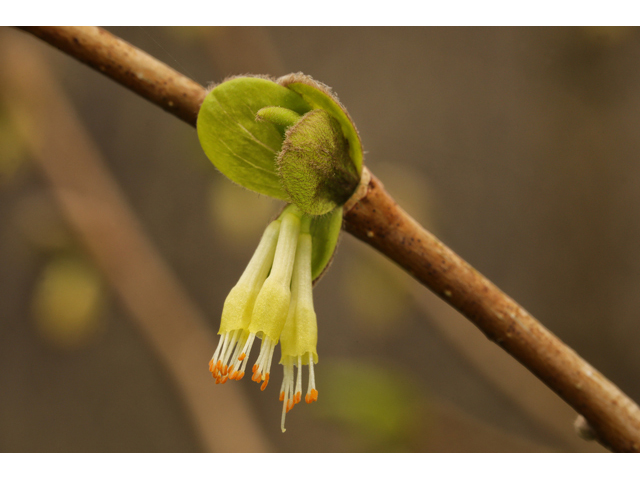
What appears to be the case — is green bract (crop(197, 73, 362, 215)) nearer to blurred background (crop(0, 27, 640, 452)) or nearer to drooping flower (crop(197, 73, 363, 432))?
drooping flower (crop(197, 73, 363, 432))

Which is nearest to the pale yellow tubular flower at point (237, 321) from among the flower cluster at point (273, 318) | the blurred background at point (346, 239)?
the flower cluster at point (273, 318)

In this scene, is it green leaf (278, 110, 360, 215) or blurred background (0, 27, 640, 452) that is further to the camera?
blurred background (0, 27, 640, 452)

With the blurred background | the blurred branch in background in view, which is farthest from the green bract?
the blurred branch in background

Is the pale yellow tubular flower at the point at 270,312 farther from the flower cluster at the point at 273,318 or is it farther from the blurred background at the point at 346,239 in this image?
the blurred background at the point at 346,239

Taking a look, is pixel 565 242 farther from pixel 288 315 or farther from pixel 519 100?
pixel 288 315

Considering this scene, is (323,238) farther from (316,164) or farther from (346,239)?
(346,239)
